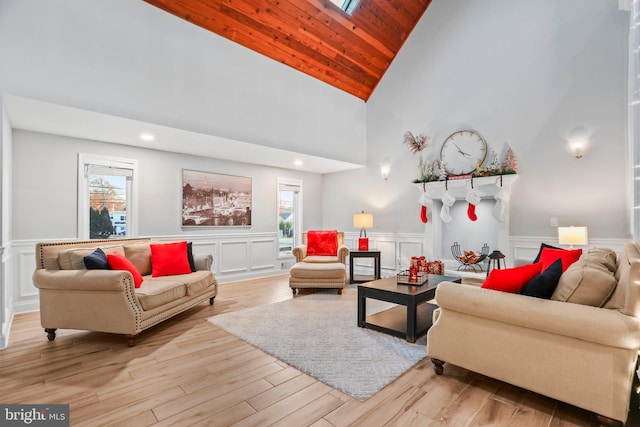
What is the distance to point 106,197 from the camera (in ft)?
14.5

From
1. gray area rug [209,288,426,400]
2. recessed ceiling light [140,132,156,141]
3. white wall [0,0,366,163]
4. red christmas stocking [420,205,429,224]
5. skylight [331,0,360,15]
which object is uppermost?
skylight [331,0,360,15]

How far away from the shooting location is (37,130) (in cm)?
380

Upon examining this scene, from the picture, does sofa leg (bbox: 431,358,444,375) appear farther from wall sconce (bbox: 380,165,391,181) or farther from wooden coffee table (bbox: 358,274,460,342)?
wall sconce (bbox: 380,165,391,181)

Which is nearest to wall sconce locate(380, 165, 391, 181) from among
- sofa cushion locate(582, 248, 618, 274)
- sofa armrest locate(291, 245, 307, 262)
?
sofa armrest locate(291, 245, 307, 262)

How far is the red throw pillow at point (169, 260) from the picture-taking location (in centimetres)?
360

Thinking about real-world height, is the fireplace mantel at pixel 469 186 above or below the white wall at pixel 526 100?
below

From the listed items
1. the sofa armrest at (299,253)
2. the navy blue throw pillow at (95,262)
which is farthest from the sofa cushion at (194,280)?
the sofa armrest at (299,253)

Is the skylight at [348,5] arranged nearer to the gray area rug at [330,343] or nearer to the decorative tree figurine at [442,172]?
the decorative tree figurine at [442,172]

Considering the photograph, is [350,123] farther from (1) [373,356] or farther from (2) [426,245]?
(1) [373,356]

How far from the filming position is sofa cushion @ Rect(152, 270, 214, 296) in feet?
11.2

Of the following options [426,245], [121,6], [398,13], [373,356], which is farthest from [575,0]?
[121,6]

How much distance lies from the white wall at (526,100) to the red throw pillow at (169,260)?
3.73m

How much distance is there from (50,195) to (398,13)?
19.6 feet

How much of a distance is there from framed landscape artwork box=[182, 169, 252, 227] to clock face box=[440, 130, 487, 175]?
143 inches
